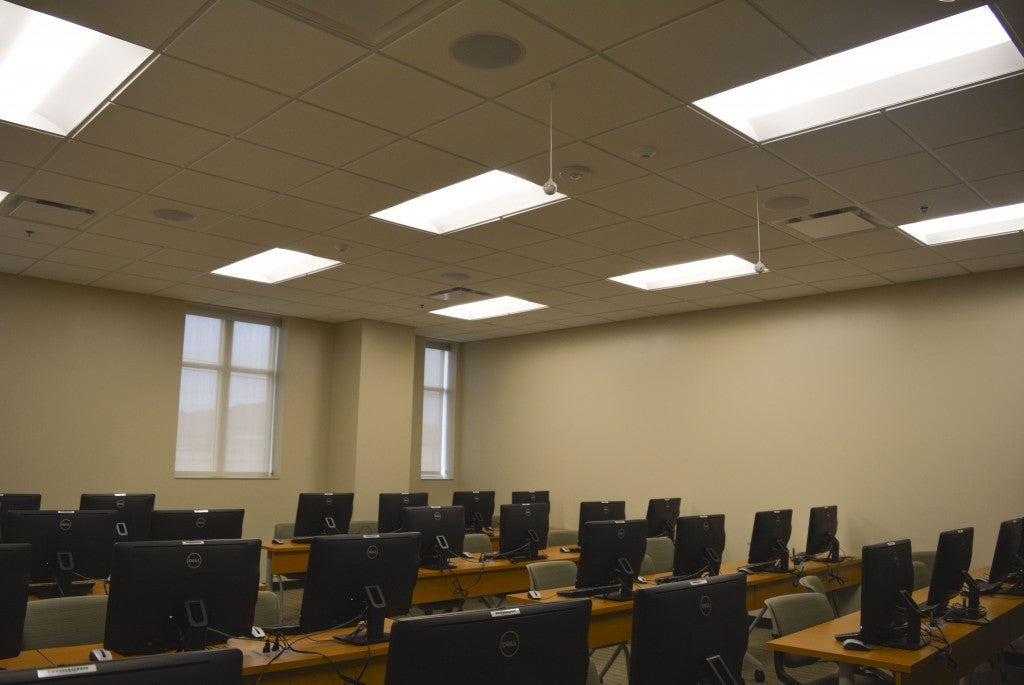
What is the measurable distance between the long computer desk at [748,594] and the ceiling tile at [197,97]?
285 cm

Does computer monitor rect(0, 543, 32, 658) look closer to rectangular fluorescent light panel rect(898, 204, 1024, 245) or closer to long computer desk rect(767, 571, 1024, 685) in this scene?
long computer desk rect(767, 571, 1024, 685)

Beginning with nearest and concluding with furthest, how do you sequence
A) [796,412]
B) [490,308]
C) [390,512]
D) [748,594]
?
[748,594] < [390,512] < [796,412] < [490,308]

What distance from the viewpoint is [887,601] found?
3291 millimetres

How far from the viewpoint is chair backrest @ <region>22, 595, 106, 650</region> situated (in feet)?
9.88

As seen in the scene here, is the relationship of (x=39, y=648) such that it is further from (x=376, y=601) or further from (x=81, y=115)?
(x=81, y=115)

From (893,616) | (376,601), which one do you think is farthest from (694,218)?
(376,601)

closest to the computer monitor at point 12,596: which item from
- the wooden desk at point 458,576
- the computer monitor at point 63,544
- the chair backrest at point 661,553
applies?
the computer monitor at point 63,544

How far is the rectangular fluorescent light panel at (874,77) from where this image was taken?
3.39m

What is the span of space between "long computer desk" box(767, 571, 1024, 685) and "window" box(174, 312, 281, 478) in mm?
7317

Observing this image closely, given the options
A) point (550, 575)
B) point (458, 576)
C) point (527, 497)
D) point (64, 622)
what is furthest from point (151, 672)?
point (527, 497)

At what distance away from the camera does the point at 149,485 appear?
8281 mm

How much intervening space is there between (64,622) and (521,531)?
130 inches

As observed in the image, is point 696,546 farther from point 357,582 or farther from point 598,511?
point 357,582

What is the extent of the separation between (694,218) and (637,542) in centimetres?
240
